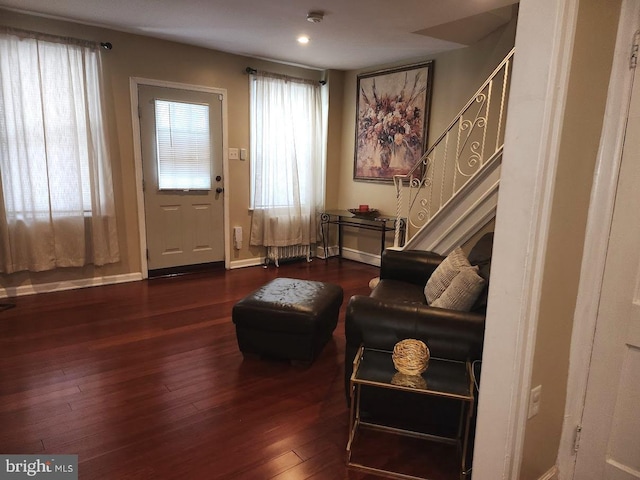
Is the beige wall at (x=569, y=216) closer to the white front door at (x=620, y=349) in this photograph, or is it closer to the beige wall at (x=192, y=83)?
the white front door at (x=620, y=349)

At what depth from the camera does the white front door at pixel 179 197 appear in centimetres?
442

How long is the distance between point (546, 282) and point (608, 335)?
416mm

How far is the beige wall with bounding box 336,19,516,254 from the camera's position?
156 inches

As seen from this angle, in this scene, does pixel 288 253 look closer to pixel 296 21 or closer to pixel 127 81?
pixel 127 81

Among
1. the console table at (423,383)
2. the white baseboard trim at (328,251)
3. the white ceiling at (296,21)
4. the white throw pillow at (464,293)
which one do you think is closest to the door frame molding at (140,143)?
the white ceiling at (296,21)

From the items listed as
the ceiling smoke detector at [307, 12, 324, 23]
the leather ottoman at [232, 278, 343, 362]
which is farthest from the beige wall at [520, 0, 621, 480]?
the ceiling smoke detector at [307, 12, 324, 23]

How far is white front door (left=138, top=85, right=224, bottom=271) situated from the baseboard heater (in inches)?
26.6

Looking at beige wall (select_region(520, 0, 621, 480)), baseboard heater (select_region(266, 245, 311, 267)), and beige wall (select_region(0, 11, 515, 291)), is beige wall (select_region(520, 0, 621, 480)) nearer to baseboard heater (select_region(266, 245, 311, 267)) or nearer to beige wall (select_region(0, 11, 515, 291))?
beige wall (select_region(0, 11, 515, 291))

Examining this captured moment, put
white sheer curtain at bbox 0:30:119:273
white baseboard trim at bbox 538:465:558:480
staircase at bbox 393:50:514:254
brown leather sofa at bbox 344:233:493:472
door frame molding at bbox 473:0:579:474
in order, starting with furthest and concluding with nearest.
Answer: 1. white sheer curtain at bbox 0:30:119:273
2. staircase at bbox 393:50:514:254
3. brown leather sofa at bbox 344:233:493:472
4. white baseboard trim at bbox 538:465:558:480
5. door frame molding at bbox 473:0:579:474

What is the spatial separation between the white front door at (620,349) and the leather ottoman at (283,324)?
1.51 metres

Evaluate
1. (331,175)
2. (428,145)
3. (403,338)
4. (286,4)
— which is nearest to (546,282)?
(403,338)

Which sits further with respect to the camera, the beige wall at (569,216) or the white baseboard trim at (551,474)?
the white baseboard trim at (551,474)

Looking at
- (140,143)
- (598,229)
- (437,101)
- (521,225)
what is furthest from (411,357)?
(140,143)

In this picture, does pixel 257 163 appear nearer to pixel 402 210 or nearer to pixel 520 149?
pixel 402 210
